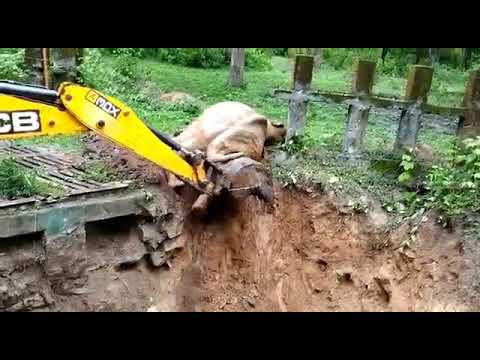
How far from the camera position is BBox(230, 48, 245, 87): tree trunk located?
12.0m

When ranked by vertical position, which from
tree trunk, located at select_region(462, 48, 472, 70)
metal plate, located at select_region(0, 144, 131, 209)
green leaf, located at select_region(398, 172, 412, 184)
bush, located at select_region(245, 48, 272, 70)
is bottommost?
metal plate, located at select_region(0, 144, 131, 209)

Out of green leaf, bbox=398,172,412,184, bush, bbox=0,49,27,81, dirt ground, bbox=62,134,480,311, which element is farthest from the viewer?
bush, bbox=0,49,27,81

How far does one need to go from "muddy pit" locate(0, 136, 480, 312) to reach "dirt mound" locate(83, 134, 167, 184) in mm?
118

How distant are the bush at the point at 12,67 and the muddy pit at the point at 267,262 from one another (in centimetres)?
288

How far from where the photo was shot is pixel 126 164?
7598mm

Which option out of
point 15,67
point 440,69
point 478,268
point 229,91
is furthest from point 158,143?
point 440,69

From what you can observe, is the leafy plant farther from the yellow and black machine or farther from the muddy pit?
the yellow and black machine

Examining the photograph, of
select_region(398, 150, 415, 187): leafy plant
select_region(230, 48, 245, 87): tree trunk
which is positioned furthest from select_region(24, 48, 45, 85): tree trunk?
select_region(398, 150, 415, 187): leafy plant

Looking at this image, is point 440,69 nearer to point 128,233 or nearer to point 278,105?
point 278,105

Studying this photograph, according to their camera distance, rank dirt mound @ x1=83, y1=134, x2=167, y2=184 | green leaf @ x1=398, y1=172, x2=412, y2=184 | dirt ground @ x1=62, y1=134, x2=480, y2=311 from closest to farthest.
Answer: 1. dirt ground @ x1=62, y1=134, x2=480, y2=311
2. green leaf @ x1=398, y1=172, x2=412, y2=184
3. dirt mound @ x1=83, y1=134, x2=167, y2=184

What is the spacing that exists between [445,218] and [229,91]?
6128 millimetres

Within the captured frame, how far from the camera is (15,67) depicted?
9.11 metres

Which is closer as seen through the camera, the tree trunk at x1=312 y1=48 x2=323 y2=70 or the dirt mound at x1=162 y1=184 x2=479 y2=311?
the dirt mound at x1=162 y1=184 x2=479 y2=311

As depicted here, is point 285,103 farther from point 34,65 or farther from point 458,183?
point 458,183
